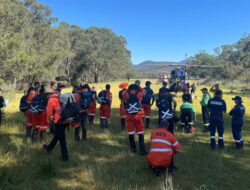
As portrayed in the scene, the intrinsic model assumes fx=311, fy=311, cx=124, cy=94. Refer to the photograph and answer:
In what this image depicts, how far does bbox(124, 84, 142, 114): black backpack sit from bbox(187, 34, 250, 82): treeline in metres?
40.9

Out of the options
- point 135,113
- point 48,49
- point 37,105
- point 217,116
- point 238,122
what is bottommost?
point 238,122

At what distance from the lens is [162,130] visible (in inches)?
301

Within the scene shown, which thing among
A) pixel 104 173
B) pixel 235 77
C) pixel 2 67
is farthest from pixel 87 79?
pixel 104 173

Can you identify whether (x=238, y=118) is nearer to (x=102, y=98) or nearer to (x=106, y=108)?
(x=106, y=108)

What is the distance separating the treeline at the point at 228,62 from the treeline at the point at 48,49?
28.1 m

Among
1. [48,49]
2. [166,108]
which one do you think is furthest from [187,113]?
[48,49]

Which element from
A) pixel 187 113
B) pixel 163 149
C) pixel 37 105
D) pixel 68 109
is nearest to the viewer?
pixel 163 149

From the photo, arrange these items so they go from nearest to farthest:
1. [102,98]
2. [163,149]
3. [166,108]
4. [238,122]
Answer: [163,149] → [166,108] → [238,122] → [102,98]

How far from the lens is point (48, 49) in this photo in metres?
58.6

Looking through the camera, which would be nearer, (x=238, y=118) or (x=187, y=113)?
(x=238, y=118)

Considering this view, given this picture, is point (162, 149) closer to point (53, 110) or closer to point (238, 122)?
point (53, 110)

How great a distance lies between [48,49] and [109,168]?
2104 inches

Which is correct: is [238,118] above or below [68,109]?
below

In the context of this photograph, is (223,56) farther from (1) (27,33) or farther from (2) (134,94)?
(2) (134,94)
